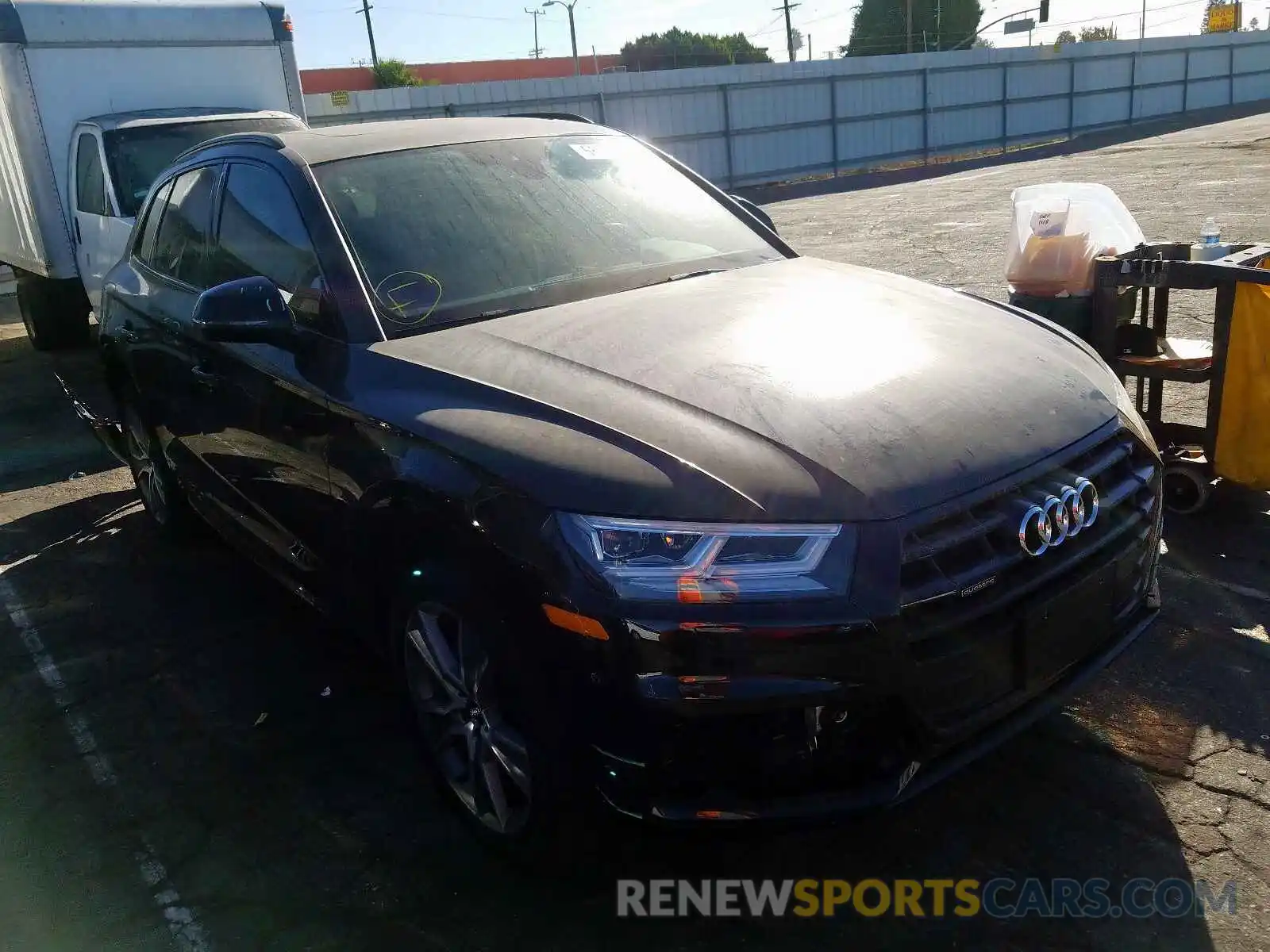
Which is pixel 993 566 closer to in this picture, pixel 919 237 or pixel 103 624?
pixel 103 624

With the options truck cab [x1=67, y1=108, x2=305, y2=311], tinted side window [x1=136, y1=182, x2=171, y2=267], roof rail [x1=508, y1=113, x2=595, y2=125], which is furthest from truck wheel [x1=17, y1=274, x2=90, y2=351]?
roof rail [x1=508, y1=113, x2=595, y2=125]

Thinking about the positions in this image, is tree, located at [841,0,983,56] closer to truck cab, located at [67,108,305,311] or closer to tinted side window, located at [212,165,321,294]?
truck cab, located at [67,108,305,311]

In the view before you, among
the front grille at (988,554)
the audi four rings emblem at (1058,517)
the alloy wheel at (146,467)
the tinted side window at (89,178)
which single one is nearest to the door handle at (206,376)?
the alloy wheel at (146,467)

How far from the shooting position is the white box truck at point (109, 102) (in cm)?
858

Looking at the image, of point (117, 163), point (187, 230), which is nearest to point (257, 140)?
point (187, 230)

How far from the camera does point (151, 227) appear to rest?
15.5ft

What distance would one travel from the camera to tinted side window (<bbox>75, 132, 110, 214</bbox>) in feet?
27.9

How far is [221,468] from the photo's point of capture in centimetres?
388

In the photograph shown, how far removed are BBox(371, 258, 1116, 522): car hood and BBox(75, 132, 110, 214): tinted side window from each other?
690cm

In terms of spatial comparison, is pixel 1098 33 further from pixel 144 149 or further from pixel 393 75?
pixel 144 149

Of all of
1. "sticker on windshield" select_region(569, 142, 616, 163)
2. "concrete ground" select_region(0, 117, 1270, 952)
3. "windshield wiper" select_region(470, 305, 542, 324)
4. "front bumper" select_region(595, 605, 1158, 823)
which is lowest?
"concrete ground" select_region(0, 117, 1270, 952)

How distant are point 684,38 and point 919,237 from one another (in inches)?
2853

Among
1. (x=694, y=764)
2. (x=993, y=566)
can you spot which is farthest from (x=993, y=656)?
(x=694, y=764)

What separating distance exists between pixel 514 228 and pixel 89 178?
22.7 ft
